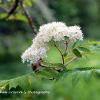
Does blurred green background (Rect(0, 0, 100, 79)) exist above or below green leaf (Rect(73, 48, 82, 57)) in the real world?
below

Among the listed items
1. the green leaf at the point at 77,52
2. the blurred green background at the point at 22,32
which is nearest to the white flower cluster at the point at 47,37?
the green leaf at the point at 77,52

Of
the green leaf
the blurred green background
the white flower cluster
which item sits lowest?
the blurred green background

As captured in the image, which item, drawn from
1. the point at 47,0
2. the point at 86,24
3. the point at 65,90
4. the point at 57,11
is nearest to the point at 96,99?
the point at 65,90

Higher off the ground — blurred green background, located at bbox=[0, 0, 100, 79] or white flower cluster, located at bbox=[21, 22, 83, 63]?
white flower cluster, located at bbox=[21, 22, 83, 63]

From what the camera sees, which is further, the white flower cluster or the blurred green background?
the blurred green background

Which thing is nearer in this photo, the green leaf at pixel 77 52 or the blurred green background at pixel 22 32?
the green leaf at pixel 77 52

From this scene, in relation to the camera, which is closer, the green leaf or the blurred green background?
the green leaf

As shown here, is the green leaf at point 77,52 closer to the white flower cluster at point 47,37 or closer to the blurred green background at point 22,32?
the white flower cluster at point 47,37

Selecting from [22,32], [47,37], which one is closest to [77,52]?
[47,37]

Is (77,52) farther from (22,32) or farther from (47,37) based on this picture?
(22,32)

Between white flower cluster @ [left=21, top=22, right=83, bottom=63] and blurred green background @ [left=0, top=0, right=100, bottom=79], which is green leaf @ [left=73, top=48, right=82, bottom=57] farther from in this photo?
blurred green background @ [left=0, top=0, right=100, bottom=79]

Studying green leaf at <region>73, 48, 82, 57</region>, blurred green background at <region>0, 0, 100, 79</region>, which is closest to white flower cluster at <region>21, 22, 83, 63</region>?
green leaf at <region>73, 48, 82, 57</region>
